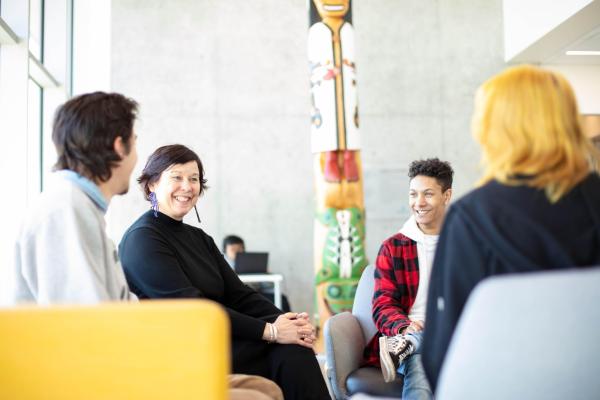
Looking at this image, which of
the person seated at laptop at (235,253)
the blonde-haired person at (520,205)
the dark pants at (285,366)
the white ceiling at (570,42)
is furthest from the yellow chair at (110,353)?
the white ceiling at (570,42)

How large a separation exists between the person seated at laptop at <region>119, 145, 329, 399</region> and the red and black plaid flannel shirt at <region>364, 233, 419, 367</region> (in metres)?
0.33

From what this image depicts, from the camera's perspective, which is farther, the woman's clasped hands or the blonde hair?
the woman's clasped hands

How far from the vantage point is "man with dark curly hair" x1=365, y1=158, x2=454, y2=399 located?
2.27 metres

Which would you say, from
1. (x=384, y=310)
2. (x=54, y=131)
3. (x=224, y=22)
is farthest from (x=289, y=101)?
(x=54, y=131)

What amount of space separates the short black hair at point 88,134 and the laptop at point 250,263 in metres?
4.35

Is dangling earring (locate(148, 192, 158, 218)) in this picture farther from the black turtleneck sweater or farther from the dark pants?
the dark pants

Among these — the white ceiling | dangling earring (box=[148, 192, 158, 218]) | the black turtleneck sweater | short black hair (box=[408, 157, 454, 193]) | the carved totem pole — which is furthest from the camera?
the white ceiling

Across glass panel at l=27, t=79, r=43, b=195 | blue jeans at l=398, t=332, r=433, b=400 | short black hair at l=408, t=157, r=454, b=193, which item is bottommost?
blue jeans at l=398, t=332, r=433, b=400

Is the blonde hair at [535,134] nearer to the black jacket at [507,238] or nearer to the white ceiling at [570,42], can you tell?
the black jacket at [507,238]

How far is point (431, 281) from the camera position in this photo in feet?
4.46

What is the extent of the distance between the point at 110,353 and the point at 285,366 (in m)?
1.26

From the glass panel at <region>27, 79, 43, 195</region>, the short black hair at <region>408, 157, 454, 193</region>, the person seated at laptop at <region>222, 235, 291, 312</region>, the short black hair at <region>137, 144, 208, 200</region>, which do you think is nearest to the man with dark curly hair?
the short black hair at <region>408, 157, 454, 193</region>

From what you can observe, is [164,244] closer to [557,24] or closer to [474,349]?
[474,349]

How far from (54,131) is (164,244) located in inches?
27.9
